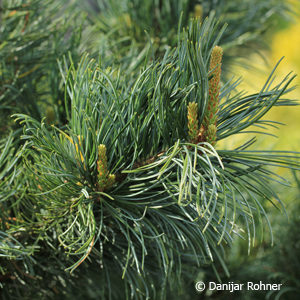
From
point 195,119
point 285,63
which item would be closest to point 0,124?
point 195,119

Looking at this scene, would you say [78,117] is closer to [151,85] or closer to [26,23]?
[151,85]

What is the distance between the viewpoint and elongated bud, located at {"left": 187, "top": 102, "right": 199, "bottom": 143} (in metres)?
0.21

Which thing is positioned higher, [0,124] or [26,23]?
[26,23]

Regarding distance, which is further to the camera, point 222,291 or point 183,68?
point 222,291

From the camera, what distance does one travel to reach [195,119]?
0.21 metres

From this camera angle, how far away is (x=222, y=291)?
0.46m

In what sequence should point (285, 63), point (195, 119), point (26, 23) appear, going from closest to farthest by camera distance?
point (195, 119) → point (26, 23) → point (285, 63)

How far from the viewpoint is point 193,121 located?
0.70 feet

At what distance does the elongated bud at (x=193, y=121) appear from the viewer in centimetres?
21

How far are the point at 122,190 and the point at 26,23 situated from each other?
0.69ft

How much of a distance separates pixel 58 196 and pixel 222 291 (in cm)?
30

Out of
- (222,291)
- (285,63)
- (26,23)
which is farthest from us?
(285,63)

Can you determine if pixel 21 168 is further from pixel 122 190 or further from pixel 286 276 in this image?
pixel 286 276

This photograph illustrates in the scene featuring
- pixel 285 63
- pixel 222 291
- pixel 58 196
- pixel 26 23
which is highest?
pixel 285 63
